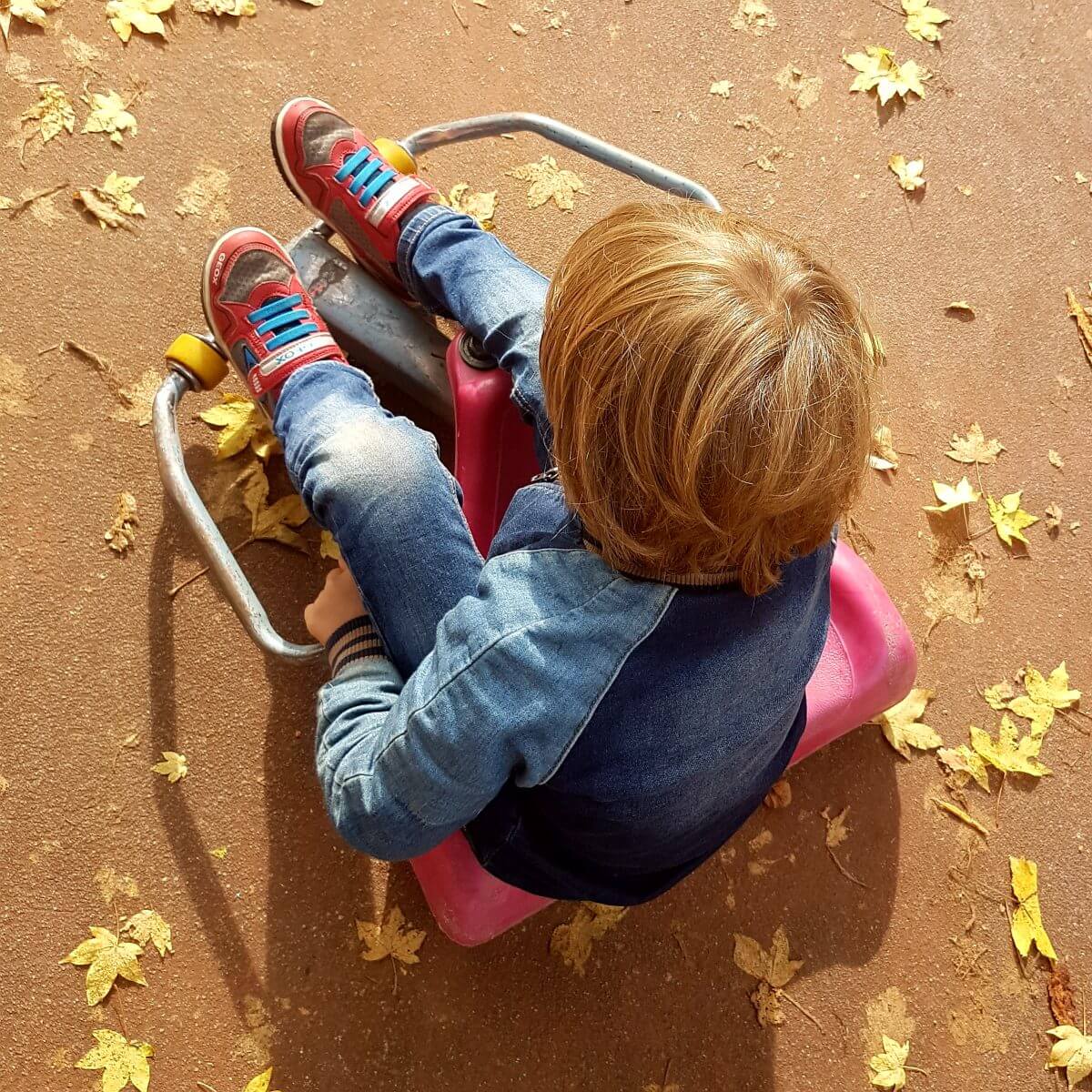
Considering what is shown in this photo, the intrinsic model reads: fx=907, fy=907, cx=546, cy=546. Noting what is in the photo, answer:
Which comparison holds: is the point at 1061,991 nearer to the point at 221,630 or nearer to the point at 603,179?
the point at 221,630

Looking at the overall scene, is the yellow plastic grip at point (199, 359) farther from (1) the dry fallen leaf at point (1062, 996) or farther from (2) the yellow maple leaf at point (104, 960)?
(1) the dry fallen leaf at point (1062, 996)

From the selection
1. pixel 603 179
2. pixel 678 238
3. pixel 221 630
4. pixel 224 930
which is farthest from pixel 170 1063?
pixel 603 179

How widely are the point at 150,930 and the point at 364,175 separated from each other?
1214mm

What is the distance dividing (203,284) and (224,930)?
99cm

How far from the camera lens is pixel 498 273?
1379mm

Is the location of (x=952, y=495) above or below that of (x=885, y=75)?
below

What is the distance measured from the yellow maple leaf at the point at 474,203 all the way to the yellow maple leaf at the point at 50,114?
675mm

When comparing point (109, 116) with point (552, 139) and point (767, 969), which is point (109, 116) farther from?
point (767, 969)

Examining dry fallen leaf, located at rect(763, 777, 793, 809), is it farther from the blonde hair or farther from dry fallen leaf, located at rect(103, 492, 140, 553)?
dry fallen leaf, located at rect(103, 492, 140, 553)

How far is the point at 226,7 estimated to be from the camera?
1.76 metres

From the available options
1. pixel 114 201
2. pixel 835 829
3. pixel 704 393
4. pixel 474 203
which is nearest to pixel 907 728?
pixel 835 829

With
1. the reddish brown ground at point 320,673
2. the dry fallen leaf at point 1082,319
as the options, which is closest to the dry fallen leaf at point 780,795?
the reddish brown ground at point 320,673

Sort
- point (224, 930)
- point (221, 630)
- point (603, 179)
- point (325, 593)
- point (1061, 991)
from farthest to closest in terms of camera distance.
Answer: point (603, 179), point (1061, 991), point (221, 630), point (224, 930), point (325, 593)

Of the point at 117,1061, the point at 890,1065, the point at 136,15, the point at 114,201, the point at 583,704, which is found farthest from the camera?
the point at 136,15
